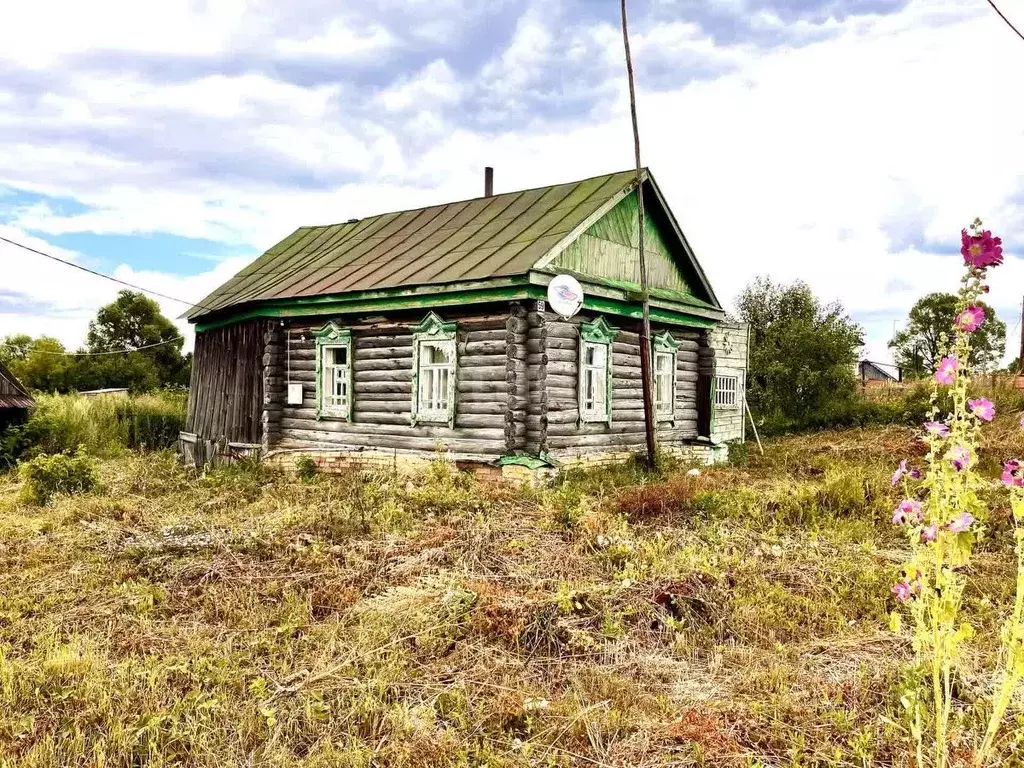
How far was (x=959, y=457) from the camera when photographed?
9.86 ft

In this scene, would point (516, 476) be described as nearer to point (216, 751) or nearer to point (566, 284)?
point (566, 284)

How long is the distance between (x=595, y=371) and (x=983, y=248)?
9.52m

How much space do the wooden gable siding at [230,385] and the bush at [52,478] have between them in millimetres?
3437

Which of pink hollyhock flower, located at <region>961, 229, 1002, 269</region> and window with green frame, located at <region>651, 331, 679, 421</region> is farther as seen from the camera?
window with green frame, located at <region>651, 331, 679, 421</region>

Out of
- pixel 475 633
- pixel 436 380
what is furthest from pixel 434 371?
pixel 475 633

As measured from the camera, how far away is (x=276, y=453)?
14.1 meters

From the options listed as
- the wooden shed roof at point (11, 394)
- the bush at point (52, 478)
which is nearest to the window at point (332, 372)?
the bush at point (52, 478)

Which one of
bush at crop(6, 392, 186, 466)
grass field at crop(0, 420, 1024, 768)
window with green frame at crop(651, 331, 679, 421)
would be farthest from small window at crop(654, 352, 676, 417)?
bush at crop(6, 392, 186, 466)

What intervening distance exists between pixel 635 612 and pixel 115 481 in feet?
33.6

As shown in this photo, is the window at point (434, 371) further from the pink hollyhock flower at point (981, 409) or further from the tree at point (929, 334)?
the tree at point (929, 334)

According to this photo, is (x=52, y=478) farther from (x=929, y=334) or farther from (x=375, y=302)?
(x=929, y=334)

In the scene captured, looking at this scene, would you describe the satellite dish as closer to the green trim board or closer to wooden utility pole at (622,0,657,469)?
the green trim board

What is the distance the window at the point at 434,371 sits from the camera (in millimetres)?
12031

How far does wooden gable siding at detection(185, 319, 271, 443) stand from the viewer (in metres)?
14.5
